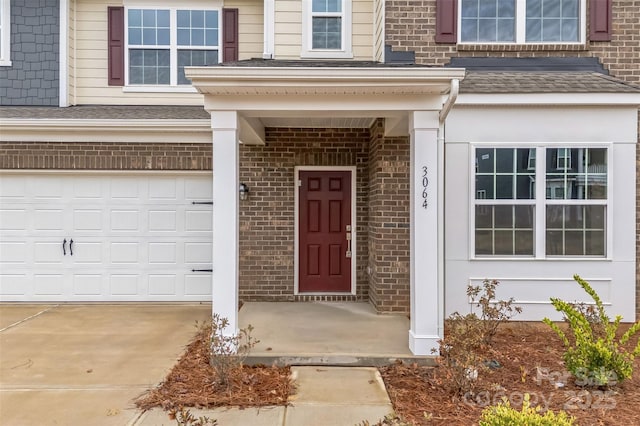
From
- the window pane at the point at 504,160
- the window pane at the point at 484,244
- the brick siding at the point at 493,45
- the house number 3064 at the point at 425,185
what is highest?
the brick siding at the point at 493,45

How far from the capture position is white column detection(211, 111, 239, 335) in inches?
181

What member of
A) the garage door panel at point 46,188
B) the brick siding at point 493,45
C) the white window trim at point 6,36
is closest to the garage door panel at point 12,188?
the garage door panel at point 46,188

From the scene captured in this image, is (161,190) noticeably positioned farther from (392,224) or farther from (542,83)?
(542,83)

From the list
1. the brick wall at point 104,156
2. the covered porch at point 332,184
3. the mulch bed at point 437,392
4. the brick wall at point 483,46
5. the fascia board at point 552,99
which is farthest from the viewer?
the brick wall at point 104,156

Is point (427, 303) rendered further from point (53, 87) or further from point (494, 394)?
→ point (53, 87)

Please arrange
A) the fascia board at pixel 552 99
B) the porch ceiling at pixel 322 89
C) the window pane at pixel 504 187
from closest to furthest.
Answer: the porch ceiling at pixel 322 89
the fascia board at pixel 552 99
the window pane at pixel 504 187

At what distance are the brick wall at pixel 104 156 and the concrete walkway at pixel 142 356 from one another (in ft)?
7.67

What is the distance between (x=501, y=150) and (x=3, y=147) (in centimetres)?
774

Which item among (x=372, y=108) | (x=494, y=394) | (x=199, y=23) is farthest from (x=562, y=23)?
(x=199, y=23)

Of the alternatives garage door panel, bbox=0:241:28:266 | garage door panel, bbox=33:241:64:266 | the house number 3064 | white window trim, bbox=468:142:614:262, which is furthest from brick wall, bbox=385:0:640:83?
garage door panel, bbox=0:241:28:266

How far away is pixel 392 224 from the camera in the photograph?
20.5 feet

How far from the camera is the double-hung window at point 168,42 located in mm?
7844

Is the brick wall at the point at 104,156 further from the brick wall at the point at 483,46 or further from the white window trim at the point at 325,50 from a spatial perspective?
the brick wall at the point at 483,46

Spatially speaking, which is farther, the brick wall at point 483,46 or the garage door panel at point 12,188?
the garage door panel at point 12,188
